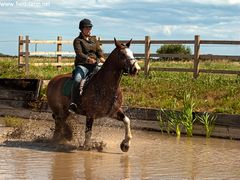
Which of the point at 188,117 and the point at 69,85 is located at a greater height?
the point at 69,85

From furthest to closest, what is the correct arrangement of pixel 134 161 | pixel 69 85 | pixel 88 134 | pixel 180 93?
pixel 180 93 → pixel 69 85 → pixel 88 134 → pixel 134 161

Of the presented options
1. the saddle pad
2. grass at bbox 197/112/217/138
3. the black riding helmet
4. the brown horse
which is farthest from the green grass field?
the black riding helmet

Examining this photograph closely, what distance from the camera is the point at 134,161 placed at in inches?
393

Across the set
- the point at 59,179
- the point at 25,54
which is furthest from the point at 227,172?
the point at 25,54

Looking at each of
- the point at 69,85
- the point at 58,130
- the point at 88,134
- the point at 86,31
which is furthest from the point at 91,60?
the point at 58,130

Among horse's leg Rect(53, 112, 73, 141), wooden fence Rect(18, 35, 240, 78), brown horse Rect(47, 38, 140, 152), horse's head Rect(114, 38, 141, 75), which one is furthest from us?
wooden fence Rect(18, 35, 240, 78)

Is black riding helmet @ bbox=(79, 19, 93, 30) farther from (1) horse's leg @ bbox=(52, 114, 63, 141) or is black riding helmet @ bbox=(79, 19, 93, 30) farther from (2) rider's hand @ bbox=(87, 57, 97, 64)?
(1) horse's leg @ bbox=(52, 114, 63, 141)

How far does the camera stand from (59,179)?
8180 mm

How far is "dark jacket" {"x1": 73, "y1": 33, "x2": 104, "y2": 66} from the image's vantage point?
1157 centimetres

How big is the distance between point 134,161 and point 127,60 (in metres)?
1.92

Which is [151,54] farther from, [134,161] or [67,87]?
[134,161]

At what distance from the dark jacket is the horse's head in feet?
3.02

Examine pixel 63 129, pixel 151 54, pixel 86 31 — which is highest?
pixel 86 31

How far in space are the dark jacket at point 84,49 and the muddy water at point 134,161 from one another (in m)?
1.92
